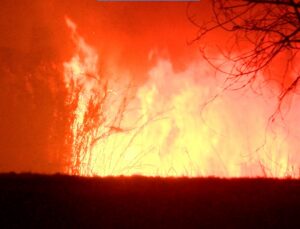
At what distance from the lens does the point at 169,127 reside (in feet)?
35.2

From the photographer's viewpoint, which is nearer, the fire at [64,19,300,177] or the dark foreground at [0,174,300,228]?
the dark foreground at [0,174,300,228]

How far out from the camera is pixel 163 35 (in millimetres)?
11234

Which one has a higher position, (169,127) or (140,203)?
(169,127)

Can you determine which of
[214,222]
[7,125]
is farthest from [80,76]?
[214,222]

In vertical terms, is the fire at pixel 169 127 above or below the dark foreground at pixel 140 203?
above

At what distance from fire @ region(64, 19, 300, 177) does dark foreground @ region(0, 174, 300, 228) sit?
219cm

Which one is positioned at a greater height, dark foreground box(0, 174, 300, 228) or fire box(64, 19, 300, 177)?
fire box(64, 19, 300, 177)

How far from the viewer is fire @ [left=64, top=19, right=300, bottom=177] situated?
8773mm

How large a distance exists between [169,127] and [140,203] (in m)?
5.61

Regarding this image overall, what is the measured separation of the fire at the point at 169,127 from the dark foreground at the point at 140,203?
219 cm

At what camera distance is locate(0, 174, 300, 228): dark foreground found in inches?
193

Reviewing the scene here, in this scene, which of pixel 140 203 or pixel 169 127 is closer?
pixel 140 203

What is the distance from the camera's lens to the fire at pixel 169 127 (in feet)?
28.8

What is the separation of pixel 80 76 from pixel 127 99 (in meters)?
1.00
